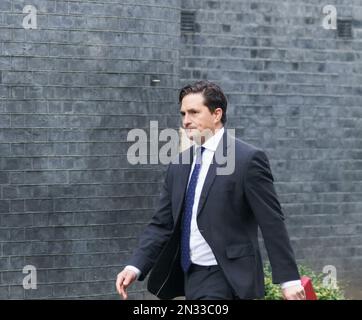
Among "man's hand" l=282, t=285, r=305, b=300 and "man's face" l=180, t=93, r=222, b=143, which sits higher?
"man's face" l=180, t=93, r=222, b=143

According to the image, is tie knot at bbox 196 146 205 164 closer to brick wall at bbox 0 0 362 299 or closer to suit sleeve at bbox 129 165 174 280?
suit sleeve at bbox 129 165 174 280

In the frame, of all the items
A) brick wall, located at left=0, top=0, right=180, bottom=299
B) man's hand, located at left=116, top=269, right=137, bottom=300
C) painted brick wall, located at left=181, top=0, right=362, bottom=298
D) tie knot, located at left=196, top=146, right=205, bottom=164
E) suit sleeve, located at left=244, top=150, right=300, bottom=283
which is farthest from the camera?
painted brick wall, located at left=181, top=0, right=362, bottom=298

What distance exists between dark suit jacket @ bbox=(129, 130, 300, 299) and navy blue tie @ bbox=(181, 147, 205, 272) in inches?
1.7

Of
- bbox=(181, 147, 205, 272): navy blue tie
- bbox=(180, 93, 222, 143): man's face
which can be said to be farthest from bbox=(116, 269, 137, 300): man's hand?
bbox=(180, 93, 222, 143): man's face

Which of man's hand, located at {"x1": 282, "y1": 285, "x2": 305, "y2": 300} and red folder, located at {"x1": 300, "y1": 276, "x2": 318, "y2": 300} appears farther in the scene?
red folder, located at {"x1": 300, "y1": 276, "x2": 318, "y2": 300}

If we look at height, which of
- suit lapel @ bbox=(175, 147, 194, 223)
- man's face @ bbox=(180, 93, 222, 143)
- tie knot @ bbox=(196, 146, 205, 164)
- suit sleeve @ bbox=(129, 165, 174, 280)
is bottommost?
suit sleeve @ bbox=(129, 165, 174, 280)

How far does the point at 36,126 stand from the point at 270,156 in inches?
111

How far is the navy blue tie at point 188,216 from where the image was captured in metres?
6.15

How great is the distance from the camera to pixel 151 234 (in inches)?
252

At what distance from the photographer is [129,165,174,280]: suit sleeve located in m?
6.30

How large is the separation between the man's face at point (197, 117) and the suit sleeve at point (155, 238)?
1.35ft

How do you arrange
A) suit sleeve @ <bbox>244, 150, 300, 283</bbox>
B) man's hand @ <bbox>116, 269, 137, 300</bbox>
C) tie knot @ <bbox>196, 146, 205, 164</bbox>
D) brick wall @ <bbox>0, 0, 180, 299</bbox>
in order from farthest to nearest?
1. brick wall @ <bbox>0, 0, 180, 299</bbox>
2. tie knot @ <bbox>196, 146, 205, 164</bbox>
3. man's hand @ <bbox>116, 269, 137, 300</bbox>
4. suit sleeve @ <bbox>244, 150, 300, 283</bbox>

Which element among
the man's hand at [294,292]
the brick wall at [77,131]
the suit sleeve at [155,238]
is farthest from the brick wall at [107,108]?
the man's hand at [294,292]
